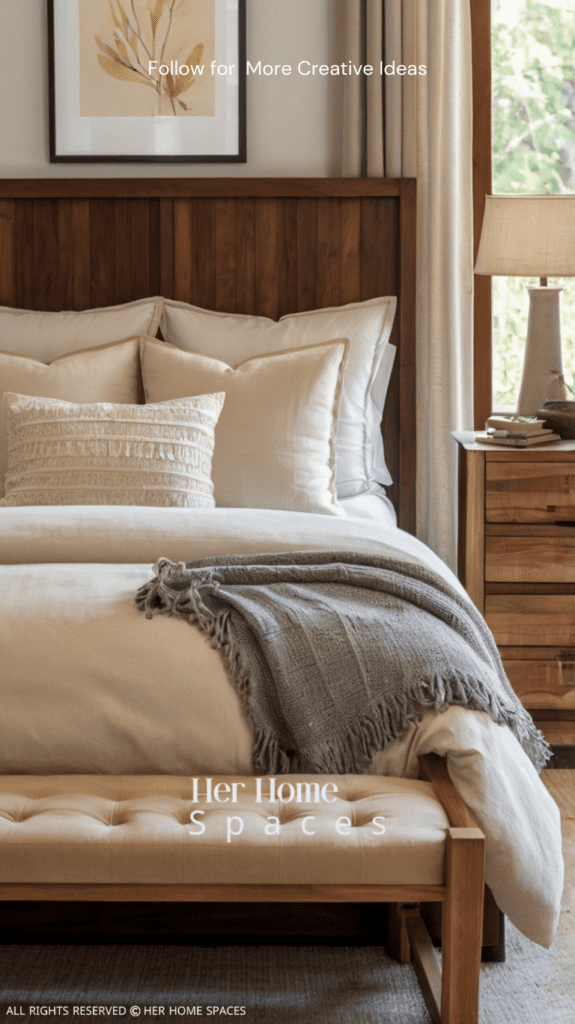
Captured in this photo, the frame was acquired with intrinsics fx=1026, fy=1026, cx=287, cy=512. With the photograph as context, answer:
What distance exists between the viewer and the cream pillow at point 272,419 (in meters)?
2.64

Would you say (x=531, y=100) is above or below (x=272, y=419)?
above

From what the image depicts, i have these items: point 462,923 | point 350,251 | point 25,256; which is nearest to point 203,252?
point 350,251

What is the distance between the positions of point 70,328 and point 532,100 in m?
1.71

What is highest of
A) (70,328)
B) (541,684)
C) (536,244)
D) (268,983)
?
(536,244)

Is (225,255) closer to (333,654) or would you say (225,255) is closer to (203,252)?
(203,252)

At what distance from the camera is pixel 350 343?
299 cm

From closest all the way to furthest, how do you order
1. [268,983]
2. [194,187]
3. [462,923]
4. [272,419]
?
1. [462,923]
2. [268,983]
3. [272,419]
4. [194,187]

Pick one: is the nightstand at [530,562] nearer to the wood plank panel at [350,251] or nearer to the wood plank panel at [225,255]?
the wood plank panel at [350,251]

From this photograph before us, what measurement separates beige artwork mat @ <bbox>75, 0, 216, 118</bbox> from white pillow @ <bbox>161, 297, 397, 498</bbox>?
29.3 inches

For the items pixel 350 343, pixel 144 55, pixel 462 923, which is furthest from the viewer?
pixel 144 55

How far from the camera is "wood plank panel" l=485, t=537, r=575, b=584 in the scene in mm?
2742

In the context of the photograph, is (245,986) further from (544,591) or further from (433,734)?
(544,591)

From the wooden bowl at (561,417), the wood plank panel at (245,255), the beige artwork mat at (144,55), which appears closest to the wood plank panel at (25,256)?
the beige artwork mat at (144,55)

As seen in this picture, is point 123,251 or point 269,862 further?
point 123,251
